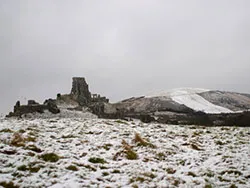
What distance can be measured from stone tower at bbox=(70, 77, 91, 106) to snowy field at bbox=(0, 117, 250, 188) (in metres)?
37.5

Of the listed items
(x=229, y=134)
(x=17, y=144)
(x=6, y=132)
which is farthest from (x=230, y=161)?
(x=6, y=132)

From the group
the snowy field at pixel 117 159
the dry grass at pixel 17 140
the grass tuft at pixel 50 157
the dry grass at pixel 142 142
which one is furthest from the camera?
the dry grass at pixel 142 142

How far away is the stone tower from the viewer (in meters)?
52.8

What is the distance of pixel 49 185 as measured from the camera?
7648 mm

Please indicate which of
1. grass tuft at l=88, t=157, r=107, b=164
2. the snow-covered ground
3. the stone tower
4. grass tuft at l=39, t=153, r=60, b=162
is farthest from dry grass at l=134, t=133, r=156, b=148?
the snow-covered ground

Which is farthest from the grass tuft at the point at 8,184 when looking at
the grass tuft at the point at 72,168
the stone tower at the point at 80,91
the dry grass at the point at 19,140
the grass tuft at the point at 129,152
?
the stone tower at the point at 80,91

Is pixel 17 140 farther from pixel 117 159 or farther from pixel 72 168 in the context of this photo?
pixel 117 159

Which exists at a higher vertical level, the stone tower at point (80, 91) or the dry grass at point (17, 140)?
the stone tower at point (80, 91)

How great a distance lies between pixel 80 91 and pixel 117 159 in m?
46.7

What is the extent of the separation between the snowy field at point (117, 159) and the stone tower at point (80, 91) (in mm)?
37488

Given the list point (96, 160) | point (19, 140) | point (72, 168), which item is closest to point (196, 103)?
point (96, 160)

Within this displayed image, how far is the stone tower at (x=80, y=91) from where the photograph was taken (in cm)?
5284

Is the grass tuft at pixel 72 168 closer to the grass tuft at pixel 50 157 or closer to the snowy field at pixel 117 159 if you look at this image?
the snowy field at pixel 117 159

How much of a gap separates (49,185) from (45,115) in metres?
28.1
